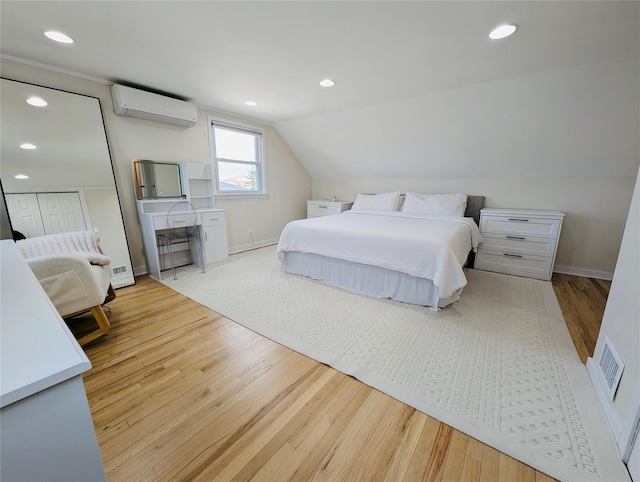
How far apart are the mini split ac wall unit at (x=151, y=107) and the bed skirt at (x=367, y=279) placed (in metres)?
2.12

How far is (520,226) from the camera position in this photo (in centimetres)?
315

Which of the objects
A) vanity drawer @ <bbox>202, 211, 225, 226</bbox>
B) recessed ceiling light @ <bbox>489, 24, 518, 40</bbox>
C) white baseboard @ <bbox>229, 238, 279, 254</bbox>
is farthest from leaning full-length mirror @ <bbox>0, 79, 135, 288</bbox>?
recessed ceiling light @ <bbox>489, 24, 518, 40</bbox>

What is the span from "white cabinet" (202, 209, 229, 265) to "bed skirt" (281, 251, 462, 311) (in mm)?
986

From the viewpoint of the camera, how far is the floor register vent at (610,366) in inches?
50.3

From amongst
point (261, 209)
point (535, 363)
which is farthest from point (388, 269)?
point (261, 209)

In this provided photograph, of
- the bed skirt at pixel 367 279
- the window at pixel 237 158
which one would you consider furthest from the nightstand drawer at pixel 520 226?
the window at pixel 237 158

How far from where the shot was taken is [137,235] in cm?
320

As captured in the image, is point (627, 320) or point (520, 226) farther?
point (520, 226)

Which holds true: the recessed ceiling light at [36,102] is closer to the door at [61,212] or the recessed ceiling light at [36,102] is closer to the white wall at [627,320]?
the door at [61,212]

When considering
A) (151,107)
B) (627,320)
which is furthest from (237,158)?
(627,320)

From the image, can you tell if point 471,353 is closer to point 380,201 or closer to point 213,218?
point 380,201

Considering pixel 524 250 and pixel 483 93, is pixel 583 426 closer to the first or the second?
pixel 524 250

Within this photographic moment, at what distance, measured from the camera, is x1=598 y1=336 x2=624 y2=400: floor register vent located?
4.19 feet

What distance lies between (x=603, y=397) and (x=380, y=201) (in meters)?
3.28
